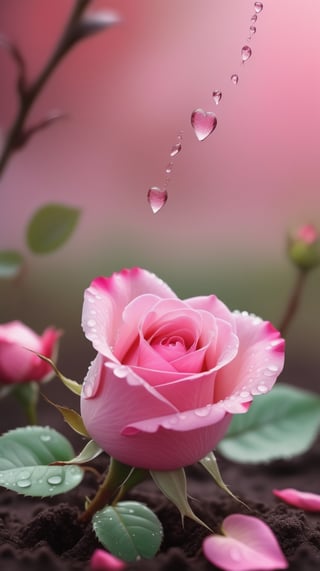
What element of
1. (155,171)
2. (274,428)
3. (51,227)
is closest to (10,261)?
(51,227)

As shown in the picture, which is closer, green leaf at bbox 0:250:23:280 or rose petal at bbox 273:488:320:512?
rose petal at bbox 273:488:320:512

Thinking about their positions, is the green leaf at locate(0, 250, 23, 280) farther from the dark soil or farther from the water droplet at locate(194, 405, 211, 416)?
the water droplet at locate(194, 405, 211, 416)

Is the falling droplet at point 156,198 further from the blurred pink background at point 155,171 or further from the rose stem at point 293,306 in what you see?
the blurred pink background at point 155,171

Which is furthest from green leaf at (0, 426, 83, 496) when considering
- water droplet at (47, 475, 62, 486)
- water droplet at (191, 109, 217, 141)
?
water droplet at (191, 109, 217, 141)

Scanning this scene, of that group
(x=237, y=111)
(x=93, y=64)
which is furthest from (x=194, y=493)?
(x=93, y=64)

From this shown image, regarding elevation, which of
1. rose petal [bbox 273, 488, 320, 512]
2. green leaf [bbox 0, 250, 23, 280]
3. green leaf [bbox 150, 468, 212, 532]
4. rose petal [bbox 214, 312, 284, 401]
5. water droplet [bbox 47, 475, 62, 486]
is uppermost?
rose petal [bbox 214, 312, 284, 401]

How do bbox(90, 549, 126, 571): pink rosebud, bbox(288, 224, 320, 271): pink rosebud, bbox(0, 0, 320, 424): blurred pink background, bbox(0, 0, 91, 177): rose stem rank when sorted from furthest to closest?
bbox(0, 0, 320, 424): blurred pink background < bbox(288, 224, 320, 271): pink rosebud < bbox(0, 0, 91, 177): rose stem < bbox(90, 549, 126, 571): pink rosebud
